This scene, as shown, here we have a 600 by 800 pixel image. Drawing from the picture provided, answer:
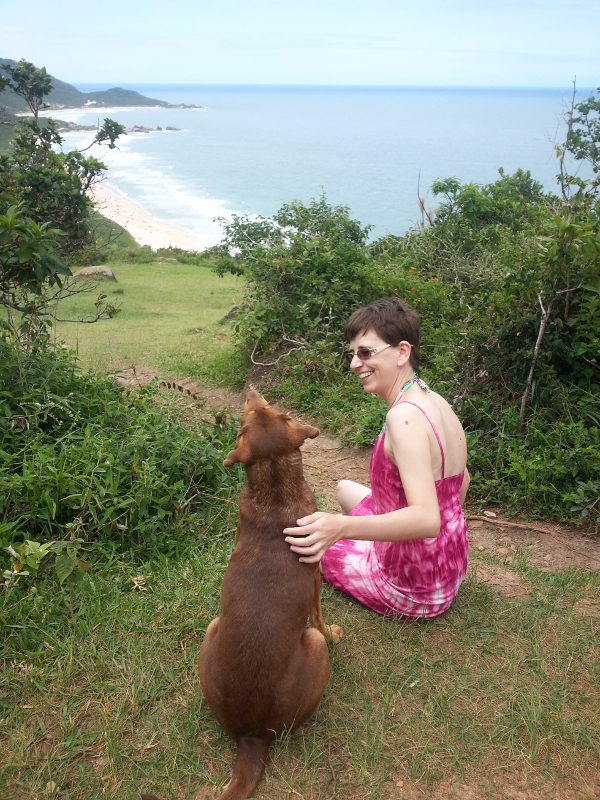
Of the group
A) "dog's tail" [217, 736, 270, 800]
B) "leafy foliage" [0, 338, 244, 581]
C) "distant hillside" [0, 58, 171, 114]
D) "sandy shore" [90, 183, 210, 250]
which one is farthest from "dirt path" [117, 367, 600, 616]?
"distant hillside" [0, 58, 171, 114]

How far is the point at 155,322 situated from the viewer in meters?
13.4

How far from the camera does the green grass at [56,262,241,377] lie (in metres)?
9.68

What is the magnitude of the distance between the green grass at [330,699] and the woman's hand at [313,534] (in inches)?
32.8

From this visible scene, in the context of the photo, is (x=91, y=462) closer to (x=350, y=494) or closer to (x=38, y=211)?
(x=350, y=494)

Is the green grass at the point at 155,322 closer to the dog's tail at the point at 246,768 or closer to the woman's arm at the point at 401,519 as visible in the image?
the woman's arm at the point at 401,519

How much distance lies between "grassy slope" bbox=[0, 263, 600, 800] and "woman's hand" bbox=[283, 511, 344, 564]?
0.82m

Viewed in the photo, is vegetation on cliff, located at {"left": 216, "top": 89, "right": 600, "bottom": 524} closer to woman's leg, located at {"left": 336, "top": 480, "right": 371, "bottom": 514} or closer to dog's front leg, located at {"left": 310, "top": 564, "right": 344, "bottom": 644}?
woman's leg, located at {"left": 336, "top": 480, "right": 371, "bottom": 514}

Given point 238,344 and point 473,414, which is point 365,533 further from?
point 238,344

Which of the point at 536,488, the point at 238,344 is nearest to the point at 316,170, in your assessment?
the point at 238,344

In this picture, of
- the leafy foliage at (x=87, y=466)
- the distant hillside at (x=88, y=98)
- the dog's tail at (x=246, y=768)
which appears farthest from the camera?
the distant hillside at (x=88, y=98)

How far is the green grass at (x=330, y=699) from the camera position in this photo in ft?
9.27

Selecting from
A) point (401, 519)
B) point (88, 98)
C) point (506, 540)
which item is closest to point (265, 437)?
point (401, 519)

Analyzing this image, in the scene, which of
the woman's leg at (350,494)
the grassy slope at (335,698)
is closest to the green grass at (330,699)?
the grassy slope at (335,698)

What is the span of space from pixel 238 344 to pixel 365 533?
585 cm
